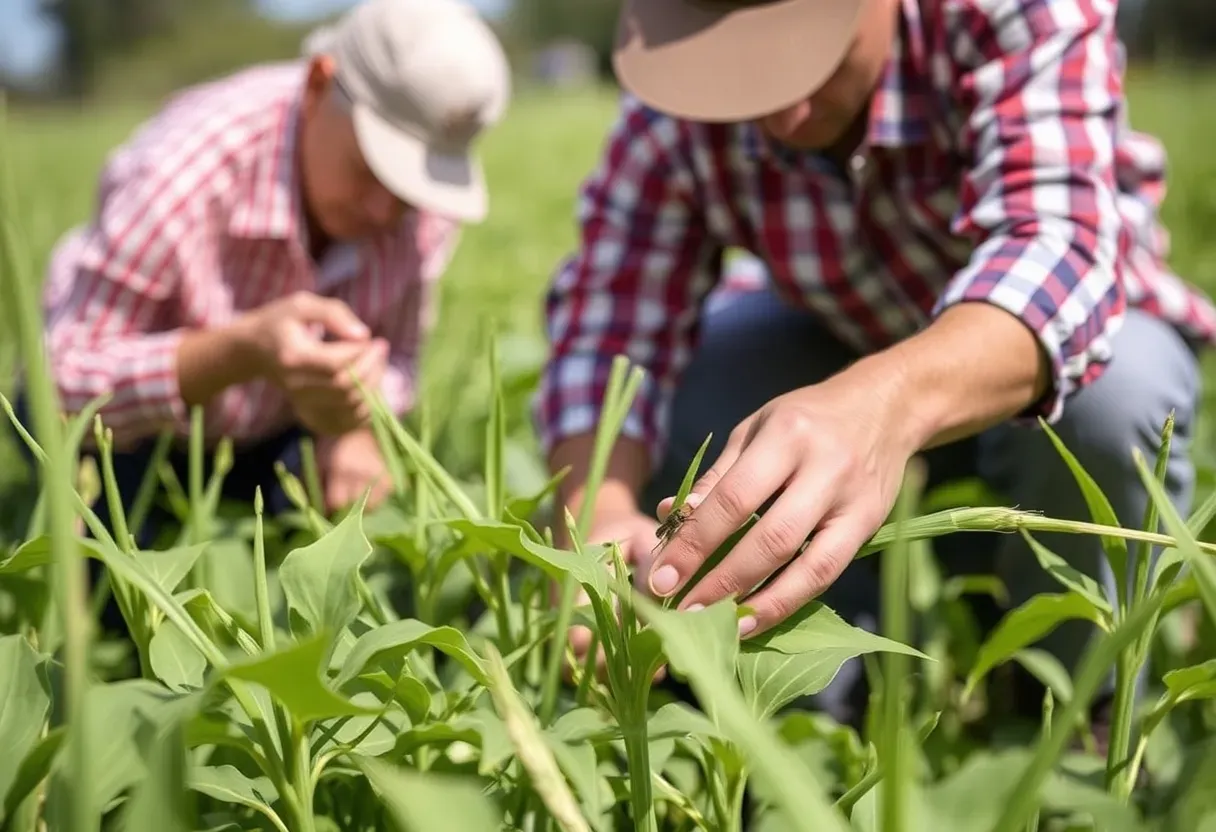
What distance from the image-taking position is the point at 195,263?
53.2 inches

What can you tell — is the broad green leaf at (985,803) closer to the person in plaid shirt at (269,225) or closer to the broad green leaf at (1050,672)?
the broad green leaf at (1050,672)

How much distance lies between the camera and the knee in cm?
104

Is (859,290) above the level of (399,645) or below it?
below

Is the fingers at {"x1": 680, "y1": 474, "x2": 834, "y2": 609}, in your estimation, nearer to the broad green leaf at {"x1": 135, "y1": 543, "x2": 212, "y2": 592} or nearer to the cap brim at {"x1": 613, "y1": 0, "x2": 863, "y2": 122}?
the broad green leaf at {"x1": 135, "y1": 543, "x2": 212, "y2": 592}

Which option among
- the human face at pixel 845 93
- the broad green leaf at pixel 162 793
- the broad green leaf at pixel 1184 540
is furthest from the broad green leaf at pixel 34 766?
the human face at pixel 845 93

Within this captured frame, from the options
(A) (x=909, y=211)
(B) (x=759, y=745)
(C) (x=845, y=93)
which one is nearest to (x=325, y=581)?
(B) (x=759, y=745)

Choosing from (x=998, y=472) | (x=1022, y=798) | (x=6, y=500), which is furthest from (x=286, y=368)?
(x=1022, y=798)

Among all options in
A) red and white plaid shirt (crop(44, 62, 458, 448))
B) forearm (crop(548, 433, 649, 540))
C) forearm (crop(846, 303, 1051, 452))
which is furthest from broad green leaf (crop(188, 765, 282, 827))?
red and white plaid shirt (crop(44, 62, 458, 448))

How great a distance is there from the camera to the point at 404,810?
387 millimetres

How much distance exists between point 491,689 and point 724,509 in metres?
0.15

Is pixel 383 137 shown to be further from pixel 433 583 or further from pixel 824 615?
pixel 824 615

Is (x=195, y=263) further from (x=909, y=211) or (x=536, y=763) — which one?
(x=536, y=763)

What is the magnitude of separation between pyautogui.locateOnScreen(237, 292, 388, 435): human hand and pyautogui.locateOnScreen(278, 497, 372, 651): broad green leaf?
1.66 feet

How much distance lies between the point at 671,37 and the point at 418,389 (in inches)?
31.6
